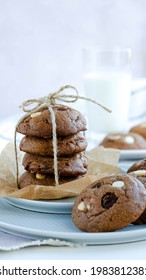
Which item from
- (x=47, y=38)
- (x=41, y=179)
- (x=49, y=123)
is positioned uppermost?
(x=49, y=123)

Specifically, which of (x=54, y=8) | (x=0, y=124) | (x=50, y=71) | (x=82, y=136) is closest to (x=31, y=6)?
(x=54, y=8)

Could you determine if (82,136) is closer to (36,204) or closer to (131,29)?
(36,204)

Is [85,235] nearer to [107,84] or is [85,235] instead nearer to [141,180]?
[141,180]

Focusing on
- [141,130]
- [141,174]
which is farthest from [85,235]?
[141,130]

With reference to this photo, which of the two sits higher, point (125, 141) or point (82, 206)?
point (82, 206)

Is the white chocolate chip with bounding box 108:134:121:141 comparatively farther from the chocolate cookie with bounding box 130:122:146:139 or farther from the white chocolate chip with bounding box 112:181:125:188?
the white chocolate chip with bounding box 112:181:125:188

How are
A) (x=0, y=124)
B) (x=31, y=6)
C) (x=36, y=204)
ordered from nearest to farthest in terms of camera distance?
1. (x=36, y=204)
2. (x=0, y=124)
3. (x=31, y=6)
